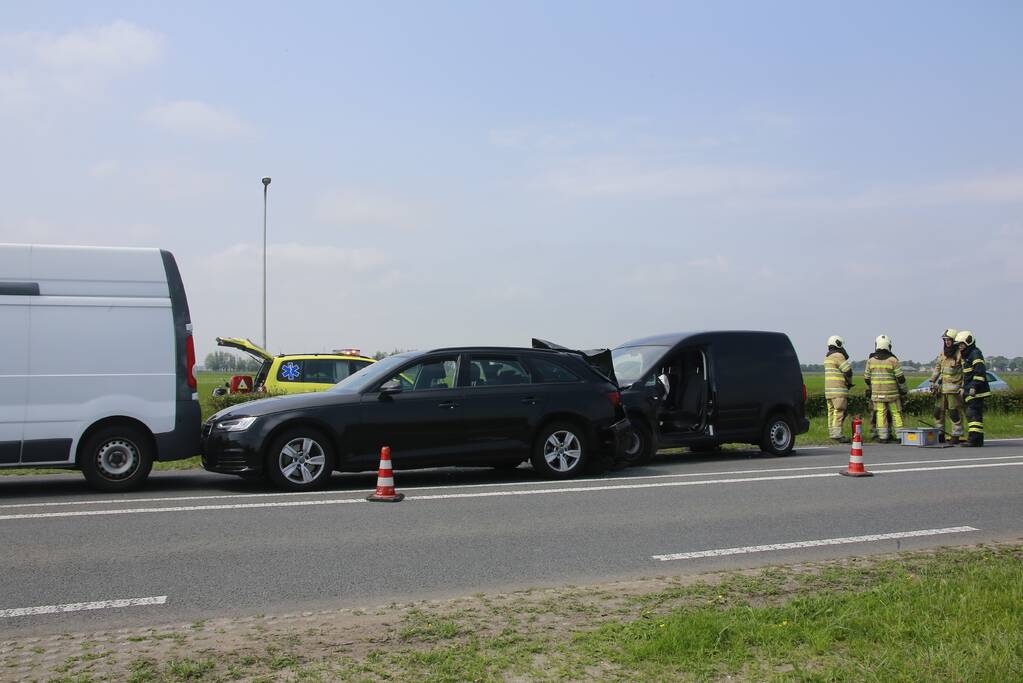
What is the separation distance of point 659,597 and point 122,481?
7041 millimetres

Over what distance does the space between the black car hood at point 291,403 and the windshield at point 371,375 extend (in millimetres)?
171

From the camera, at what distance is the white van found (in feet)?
34.1

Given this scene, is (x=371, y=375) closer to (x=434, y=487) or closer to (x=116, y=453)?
A: (x=434, y=487)

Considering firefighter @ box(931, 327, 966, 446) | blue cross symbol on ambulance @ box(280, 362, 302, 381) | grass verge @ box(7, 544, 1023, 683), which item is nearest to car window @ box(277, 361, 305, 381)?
blue cross symbol on ambulance @ box(280, 362, 302, 381)

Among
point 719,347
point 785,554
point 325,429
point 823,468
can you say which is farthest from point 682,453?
point 785,554

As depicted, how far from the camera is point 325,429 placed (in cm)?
1102

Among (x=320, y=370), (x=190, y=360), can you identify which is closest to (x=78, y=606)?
(x=190, y=360)

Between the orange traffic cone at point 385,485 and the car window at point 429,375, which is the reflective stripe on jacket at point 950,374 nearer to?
the car window at point 429,375

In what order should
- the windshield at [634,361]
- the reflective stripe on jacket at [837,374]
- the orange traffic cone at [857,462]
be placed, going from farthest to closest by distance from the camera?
the reflective stripe on jacket at [837,374] < the windshield at [634,361] < the orange traffic cone at [857,462]

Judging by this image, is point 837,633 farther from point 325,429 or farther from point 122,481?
point 122,481

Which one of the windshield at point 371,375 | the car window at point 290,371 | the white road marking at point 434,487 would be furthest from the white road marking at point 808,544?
the car window at point 290,371

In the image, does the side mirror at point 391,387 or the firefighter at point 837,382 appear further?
the firefighter at point 837,382

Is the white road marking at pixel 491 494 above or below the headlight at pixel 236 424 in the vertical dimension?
below

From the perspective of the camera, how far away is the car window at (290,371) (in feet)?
61.0
